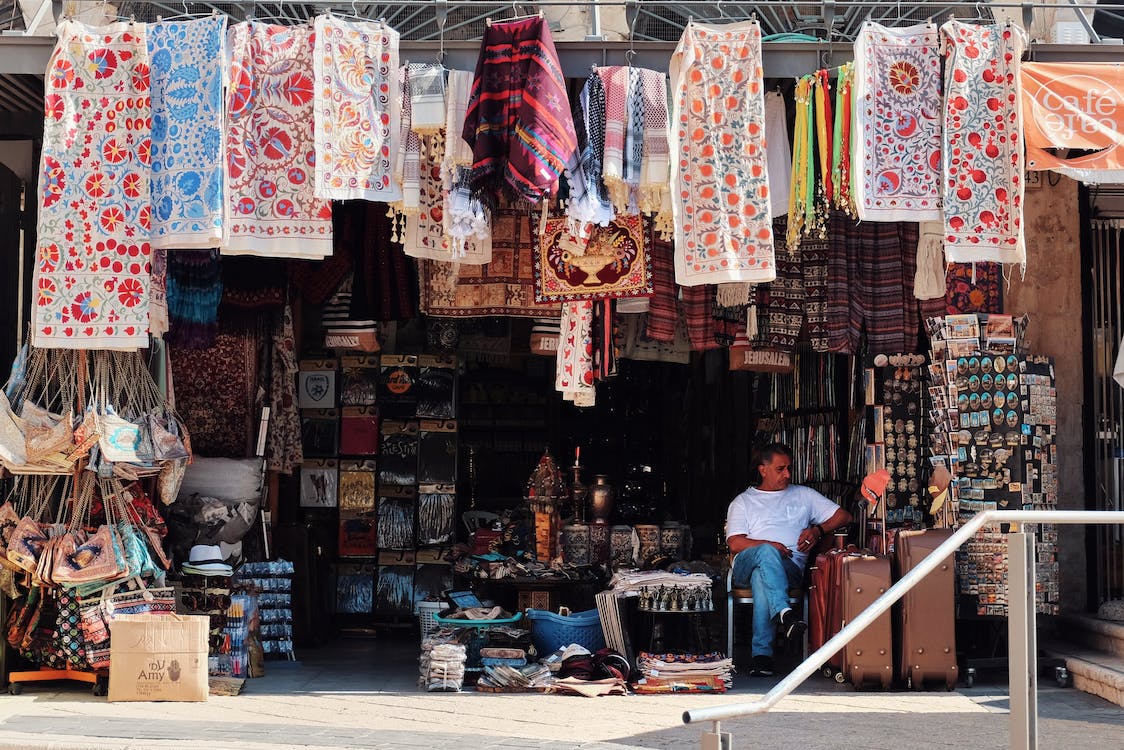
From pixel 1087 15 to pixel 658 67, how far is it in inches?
141

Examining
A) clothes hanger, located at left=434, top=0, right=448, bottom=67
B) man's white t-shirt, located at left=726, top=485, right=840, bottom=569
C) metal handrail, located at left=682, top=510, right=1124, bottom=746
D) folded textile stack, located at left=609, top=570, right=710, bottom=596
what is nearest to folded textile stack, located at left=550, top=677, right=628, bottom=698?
folded textile stack, located at left=609, top=570, right=710, bottom=596

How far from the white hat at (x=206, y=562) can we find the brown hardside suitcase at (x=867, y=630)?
372cm

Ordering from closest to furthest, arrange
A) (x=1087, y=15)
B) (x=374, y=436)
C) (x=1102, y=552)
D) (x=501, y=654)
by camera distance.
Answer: (x=501, y=654), (x=1102, y=552), (x=1087, y=15), (x=374, y=436)

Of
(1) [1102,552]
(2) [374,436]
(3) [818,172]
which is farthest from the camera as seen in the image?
(2) [374,436]

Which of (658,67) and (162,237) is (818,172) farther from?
(162,237)

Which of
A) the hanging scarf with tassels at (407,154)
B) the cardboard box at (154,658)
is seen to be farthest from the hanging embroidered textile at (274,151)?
the cardboard box at (154,658)

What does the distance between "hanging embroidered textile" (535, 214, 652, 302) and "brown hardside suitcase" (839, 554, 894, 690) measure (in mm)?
2076

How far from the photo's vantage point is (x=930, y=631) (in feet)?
25.4

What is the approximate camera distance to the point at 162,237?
23.7 feet

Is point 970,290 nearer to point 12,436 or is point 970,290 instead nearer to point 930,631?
point 930,631

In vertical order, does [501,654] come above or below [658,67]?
below

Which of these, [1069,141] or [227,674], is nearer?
[1069,141]

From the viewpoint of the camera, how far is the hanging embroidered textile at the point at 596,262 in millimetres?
8180

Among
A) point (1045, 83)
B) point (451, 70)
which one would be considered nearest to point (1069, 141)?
point (1045, 83)
